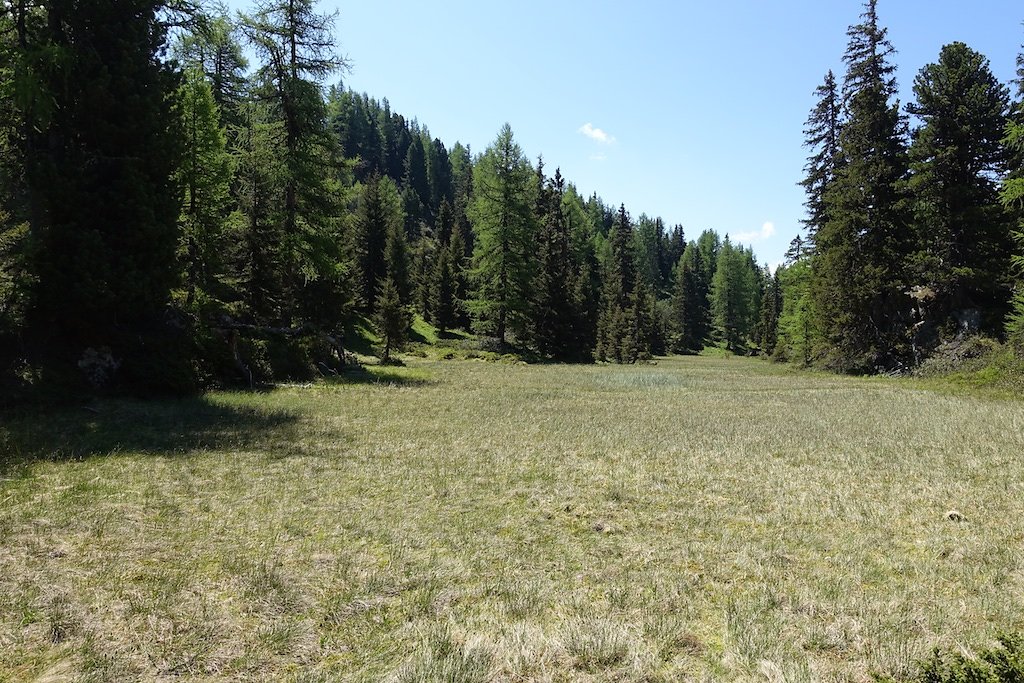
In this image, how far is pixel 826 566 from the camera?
614cm

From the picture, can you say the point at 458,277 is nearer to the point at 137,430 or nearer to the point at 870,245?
the point at 870,245

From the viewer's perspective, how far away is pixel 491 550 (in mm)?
6543

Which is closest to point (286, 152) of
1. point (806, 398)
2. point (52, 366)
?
point (52, 366)

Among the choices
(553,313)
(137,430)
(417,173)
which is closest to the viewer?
(137,430)

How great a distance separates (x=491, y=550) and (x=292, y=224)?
24338 millimetres

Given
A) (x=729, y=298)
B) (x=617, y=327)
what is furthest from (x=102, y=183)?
(x=729, y=298)

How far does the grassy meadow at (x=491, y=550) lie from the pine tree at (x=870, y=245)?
22.8 m

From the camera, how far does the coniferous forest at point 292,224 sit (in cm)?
1542

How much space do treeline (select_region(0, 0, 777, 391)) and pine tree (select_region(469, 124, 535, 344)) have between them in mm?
161

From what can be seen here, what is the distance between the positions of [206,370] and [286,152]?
12425 mm

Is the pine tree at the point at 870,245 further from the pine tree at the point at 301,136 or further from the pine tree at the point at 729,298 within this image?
the pine tree at the point at 729,298

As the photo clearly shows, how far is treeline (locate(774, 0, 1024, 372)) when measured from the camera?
102 ft

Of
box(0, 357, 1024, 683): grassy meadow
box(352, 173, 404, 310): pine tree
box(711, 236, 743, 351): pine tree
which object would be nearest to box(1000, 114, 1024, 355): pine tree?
box(0, 357, 1024, 683): grassy meadow

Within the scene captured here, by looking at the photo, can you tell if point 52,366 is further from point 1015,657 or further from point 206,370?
point 1015,657
